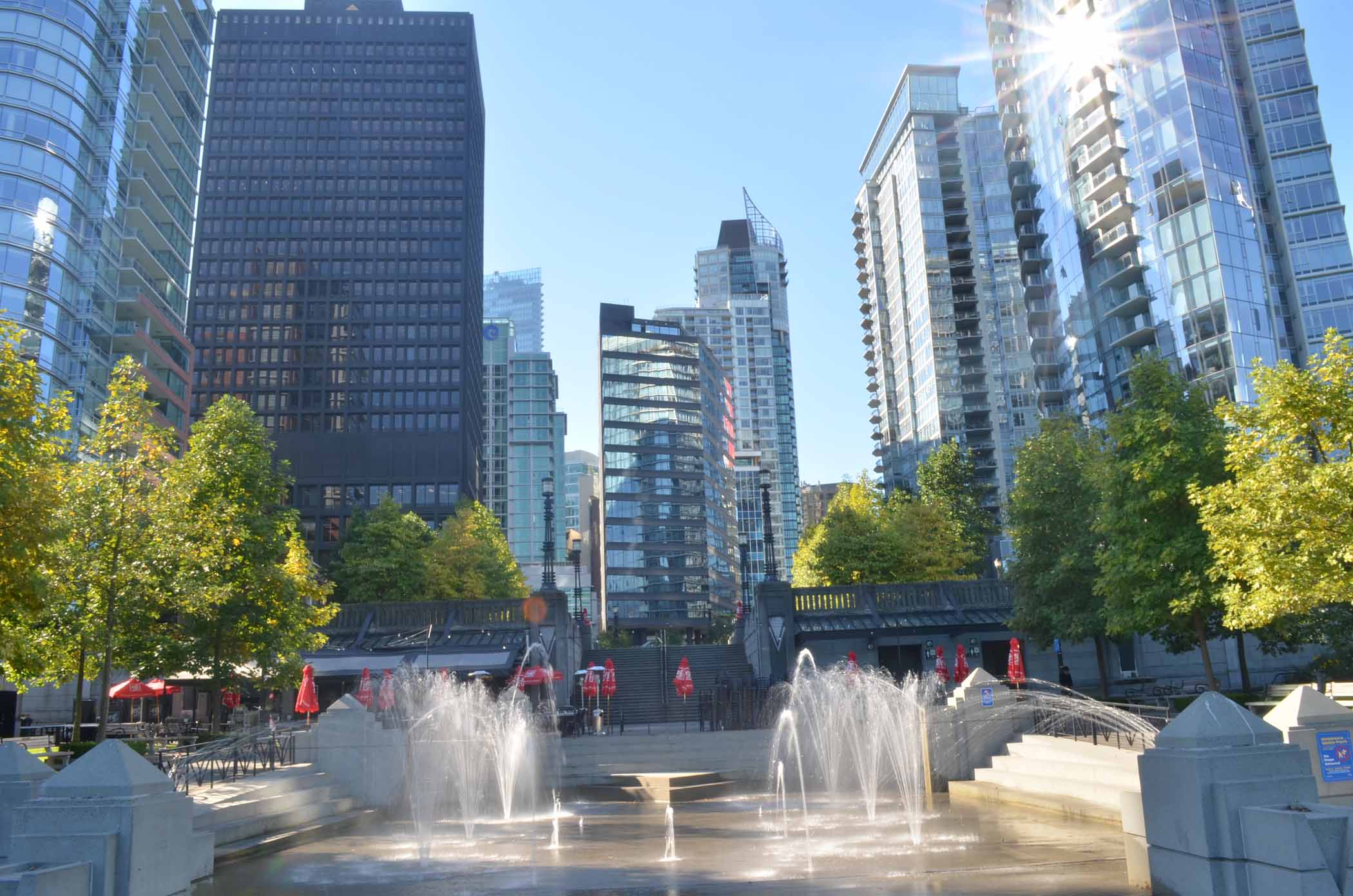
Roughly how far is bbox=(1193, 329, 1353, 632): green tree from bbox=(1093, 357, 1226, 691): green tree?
2.99 meters

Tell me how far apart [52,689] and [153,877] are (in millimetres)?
43966

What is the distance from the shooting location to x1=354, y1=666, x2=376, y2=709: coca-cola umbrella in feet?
97.5

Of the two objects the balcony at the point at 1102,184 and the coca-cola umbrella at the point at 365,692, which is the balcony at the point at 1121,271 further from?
the coca-cola umbrella at the point at 365,692

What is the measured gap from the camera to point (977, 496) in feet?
228

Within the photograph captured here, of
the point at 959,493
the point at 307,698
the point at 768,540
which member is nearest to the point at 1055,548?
the point at 768,540

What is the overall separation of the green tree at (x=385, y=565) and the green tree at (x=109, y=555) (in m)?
35.7

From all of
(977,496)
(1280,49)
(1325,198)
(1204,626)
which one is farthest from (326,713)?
(1280,49)

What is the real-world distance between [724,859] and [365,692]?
63.9ft

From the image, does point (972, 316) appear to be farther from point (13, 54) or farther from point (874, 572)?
point (13, 54)

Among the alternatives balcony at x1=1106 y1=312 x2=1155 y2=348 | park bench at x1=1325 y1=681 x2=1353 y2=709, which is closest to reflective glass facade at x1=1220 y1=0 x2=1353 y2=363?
balcony at x1=1106 y1=312 x2=1155 y2=348

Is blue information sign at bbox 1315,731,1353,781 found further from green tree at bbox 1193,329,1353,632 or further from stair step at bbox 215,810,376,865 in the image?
stair step at bbox 215,810,376,865

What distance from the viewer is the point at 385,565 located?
62062mm

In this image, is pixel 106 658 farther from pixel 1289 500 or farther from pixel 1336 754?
pixel 1289 500

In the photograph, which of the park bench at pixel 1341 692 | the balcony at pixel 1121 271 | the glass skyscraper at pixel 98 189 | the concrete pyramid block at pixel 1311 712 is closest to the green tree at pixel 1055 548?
the park bench at pixel 1341 692
